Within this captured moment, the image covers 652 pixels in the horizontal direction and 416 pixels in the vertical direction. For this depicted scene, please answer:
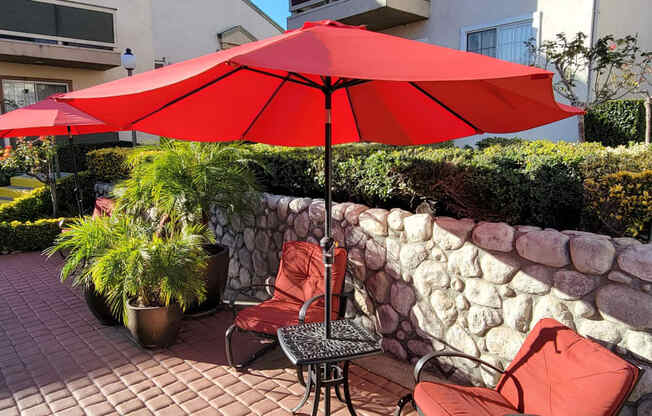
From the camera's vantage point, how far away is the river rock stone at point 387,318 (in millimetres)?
4469

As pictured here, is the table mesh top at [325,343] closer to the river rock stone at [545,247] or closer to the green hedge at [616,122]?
the river rock stone at [545,247]

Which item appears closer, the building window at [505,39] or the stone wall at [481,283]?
the stone wall at [481,283]

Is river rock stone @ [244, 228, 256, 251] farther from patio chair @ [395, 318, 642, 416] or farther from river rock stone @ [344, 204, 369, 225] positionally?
patio chair @ [395, 318, 642, 416]

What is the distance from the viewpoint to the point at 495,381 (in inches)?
145

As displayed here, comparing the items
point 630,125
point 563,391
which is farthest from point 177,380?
point 630,125

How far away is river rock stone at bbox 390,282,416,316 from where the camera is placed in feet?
14.2

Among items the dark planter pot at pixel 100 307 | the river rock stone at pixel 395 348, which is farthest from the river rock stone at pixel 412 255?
the dark planter pot at pixel 100 307

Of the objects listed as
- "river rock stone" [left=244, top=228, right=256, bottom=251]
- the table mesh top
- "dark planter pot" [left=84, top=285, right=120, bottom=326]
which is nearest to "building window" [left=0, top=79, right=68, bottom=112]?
"dark planter pot" [left=84, top=285, right=120, bottom=326]

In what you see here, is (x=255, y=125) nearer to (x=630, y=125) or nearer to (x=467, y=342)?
(x=467, y=342)

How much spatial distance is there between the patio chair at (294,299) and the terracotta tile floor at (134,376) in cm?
30

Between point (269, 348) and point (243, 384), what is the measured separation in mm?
633

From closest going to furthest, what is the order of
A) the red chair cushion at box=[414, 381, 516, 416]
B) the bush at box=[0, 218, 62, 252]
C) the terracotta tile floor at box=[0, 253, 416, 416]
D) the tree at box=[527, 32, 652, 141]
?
the red chair cushion at box=[414, 381, 516, 416] → the terracotta tile floor at box=[0, 253, 416, 416] → the bush at box=[0, 218, 62, 252] → the tree at box=[527, 32, 652, 141]

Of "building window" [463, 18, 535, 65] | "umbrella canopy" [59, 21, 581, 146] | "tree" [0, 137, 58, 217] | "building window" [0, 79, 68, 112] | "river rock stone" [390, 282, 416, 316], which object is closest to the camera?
"umbrella canopy" [59, 21, 581, 146]

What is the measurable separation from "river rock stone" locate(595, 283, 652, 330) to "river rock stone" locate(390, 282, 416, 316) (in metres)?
1.62
